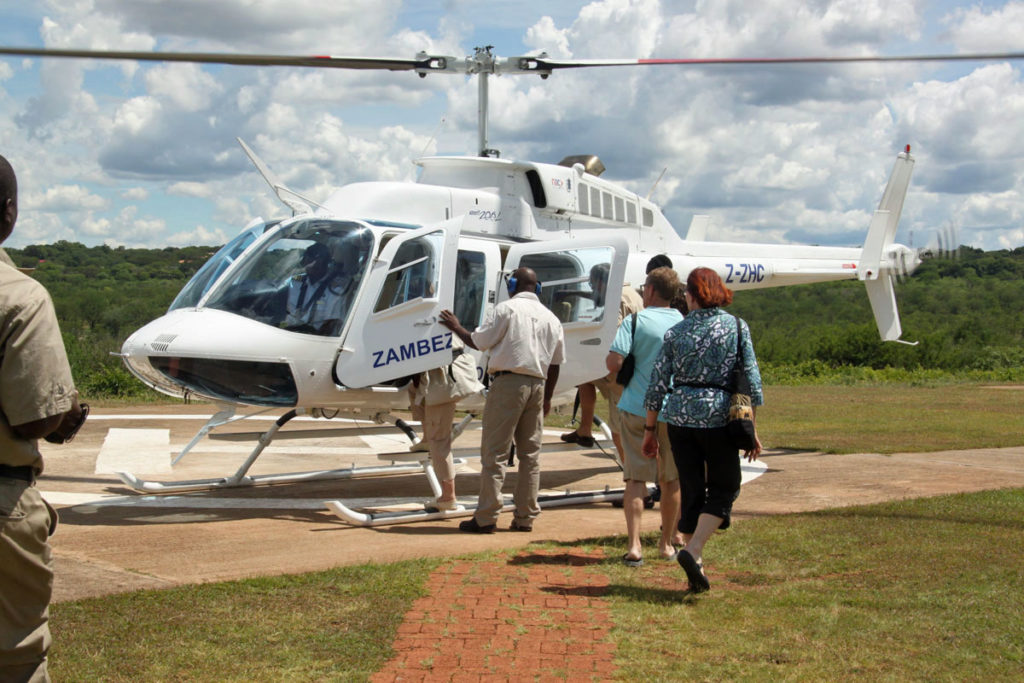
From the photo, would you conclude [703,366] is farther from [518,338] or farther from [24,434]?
[24,434]

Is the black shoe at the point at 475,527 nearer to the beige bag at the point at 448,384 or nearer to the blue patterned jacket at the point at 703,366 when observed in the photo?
the beige bag at the point at 448,384

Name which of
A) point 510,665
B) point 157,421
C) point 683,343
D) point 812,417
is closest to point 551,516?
point 683,343

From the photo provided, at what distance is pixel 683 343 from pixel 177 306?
450cm

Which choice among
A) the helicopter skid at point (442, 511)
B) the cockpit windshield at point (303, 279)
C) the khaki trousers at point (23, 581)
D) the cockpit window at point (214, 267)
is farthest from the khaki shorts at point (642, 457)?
the khaki trousers at point (23, 581)

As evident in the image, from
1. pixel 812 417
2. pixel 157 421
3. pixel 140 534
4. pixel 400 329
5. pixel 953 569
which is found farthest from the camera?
pixel 812 417

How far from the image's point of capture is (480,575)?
5949 mm

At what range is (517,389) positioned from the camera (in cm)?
718

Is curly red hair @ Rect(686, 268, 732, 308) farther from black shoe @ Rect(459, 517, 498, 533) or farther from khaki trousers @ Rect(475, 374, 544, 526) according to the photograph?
black shoe @ Rect(459, 517, 498, 533)

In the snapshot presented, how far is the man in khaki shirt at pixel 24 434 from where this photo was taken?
2.77m

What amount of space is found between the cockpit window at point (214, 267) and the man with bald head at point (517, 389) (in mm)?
2097

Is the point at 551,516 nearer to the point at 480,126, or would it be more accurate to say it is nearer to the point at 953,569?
the point at 953,569

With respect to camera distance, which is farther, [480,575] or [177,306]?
[177,306]

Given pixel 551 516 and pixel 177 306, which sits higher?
pixel 177 306

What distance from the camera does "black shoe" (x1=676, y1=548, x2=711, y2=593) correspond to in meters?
5.37
